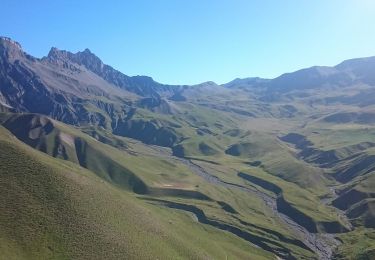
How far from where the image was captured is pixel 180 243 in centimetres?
17225

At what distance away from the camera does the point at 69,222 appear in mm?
150250

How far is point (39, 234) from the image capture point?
14075cm

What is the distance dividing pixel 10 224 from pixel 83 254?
951 inches

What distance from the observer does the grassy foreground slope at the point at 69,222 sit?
5448 inches

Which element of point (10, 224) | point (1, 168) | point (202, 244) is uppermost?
point (1, 168)

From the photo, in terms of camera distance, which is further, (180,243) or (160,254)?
(180,243)

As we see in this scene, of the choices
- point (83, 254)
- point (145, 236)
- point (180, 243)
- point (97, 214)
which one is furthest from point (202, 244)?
point (83, 254)

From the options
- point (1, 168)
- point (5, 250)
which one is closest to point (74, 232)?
point (5, 250)

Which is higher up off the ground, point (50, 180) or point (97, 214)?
point (50, 180)

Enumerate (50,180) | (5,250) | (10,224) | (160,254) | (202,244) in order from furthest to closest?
(202,244), (50,180), (160,254), (10,224), (5,250)

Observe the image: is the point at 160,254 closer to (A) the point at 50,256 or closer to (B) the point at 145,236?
(B) the point at 145,236

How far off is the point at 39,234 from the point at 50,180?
97.2 ft

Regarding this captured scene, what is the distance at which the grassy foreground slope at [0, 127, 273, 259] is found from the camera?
13838cm

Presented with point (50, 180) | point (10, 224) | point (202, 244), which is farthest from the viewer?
point (202, 244)
